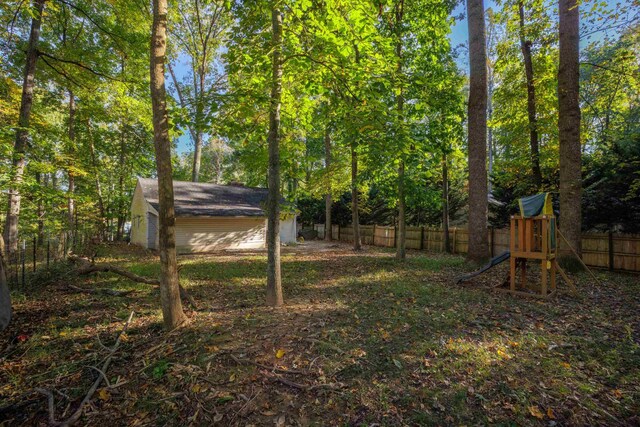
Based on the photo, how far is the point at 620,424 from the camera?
2.37 m

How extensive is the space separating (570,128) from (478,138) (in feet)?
7.03

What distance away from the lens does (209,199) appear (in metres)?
17.5

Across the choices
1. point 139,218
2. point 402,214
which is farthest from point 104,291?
point 139,218

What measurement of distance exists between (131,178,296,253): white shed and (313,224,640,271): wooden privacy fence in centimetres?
697

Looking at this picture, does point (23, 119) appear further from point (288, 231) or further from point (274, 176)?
point (288, 231)

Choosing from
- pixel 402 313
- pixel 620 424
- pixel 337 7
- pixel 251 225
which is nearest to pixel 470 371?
pixel 620 424

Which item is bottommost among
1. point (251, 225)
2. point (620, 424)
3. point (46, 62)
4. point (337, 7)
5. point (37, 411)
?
point (37, 411)

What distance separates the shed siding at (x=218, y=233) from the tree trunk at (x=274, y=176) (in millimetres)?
11822

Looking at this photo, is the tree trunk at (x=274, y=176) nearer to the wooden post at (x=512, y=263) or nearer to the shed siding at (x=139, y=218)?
the wooden post at (x=512, y=263)

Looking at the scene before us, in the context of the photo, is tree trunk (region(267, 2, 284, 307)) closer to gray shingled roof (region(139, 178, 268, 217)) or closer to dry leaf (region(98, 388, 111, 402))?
dry leaf (region(98, 388, 111, 402))

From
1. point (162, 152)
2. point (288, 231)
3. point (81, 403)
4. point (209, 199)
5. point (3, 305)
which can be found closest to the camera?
point (81, 403)

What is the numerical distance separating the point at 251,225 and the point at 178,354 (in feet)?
46.9

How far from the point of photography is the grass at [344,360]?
261 centimetres

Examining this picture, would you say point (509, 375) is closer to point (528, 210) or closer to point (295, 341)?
point (295, 341)
